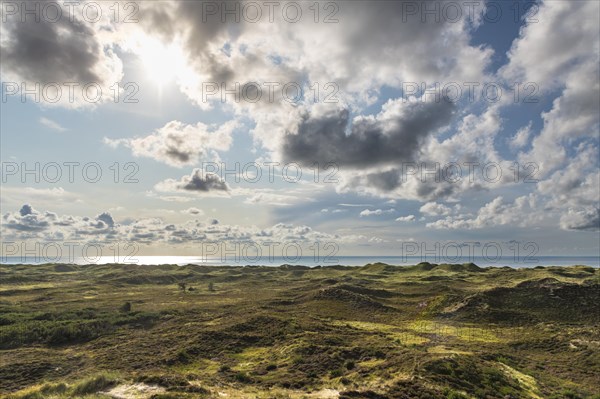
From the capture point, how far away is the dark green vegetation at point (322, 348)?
29.5 m

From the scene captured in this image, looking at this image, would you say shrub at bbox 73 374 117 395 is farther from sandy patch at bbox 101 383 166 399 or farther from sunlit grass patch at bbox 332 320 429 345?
sunlit grass patch at bbox 332 320 429 345

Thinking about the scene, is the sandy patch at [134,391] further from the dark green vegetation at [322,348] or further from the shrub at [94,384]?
the shrub at [94,384]

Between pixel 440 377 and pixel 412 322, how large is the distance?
3710 centimetres

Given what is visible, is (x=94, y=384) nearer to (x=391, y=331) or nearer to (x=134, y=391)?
(x=134, y=391)

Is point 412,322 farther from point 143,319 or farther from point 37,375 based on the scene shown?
point 37,375

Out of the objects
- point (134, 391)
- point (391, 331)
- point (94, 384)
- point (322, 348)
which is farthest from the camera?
point (391, 331)

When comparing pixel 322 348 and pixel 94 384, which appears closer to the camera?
pixel 94 384

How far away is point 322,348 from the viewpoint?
4059 cm

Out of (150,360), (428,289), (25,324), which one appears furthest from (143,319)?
(428,289)

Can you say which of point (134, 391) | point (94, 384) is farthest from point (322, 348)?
point (94, 384)

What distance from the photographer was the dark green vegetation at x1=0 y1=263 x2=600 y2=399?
1163 inches

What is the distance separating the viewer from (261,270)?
193000mm

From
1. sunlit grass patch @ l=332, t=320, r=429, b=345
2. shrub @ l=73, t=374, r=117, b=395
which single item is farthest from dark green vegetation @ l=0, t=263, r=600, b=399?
sunlit grass patch @ l=332, t=320, r=429, b=345

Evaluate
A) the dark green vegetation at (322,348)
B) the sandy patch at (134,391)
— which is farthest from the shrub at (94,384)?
the sandy patch at (134,391)
